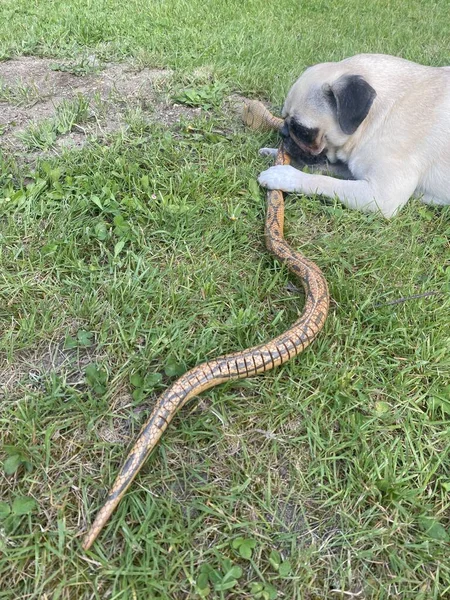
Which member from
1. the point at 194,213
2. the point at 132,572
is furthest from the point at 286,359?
the point at 194,213

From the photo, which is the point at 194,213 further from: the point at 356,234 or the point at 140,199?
the point at 356,234

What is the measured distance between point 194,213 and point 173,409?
1511mm

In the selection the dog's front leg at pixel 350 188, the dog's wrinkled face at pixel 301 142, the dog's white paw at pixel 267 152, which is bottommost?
the dog's front leg at pixel 350 188

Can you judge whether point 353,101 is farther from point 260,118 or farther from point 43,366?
point 43,366

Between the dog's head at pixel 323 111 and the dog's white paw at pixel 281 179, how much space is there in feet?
1.21

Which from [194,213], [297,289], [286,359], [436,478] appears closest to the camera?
[436,478]

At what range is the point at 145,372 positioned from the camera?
2.34m

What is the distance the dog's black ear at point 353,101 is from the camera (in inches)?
132

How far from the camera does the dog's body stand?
11.2ft

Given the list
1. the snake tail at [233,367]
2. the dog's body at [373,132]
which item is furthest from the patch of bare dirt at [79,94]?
the snake tail at [233,367]

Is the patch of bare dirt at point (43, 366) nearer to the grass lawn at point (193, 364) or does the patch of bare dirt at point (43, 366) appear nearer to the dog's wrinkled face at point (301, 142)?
the grass lawn at point (193, 364)

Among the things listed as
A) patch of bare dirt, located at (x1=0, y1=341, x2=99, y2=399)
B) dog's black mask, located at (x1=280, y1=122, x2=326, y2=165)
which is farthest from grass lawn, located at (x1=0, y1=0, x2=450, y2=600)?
dog's black mask, located at (x1=280, y1=122, x2=326, y2=165)

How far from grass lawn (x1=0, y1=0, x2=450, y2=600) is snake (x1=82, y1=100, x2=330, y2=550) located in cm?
9

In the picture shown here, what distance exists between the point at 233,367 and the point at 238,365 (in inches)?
1.0
